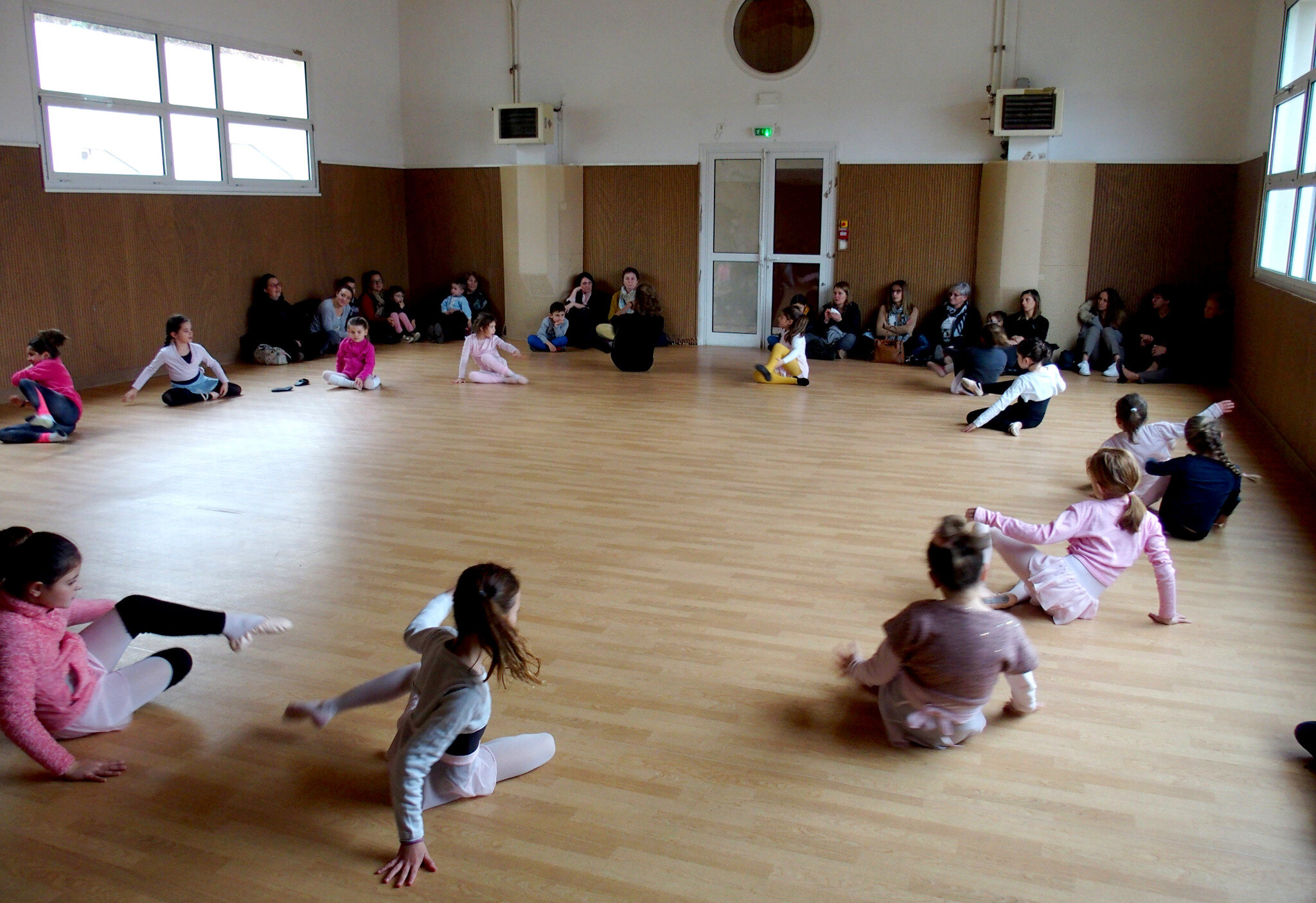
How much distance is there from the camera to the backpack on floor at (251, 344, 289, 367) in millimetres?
10602

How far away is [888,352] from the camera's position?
439 inches

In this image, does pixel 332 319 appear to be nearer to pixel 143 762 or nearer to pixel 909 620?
pixel 143 762

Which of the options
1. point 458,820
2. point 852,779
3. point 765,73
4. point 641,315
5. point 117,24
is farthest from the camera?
point 765,73

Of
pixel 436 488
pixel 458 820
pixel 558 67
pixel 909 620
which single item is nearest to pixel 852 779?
pixel 909 620

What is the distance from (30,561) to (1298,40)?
9.81 m

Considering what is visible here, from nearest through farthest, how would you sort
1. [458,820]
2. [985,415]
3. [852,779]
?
[458,820]
[852,779]
[985,415]

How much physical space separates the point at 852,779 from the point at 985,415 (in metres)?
5.00

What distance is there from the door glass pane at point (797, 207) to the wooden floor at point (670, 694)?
5401mm

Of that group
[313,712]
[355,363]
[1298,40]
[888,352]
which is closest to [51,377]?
[355,363]

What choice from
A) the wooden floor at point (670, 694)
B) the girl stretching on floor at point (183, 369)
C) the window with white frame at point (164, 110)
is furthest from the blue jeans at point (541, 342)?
the wooden floor at point (670, 694)

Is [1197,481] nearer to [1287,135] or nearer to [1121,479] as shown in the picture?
[1121,479]

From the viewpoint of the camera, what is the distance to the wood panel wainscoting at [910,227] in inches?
436

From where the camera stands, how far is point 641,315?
10195 mm

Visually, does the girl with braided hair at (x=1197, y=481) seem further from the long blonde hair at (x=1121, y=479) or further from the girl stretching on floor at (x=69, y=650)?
the girl stretching on floor at (x=69, y=650)
